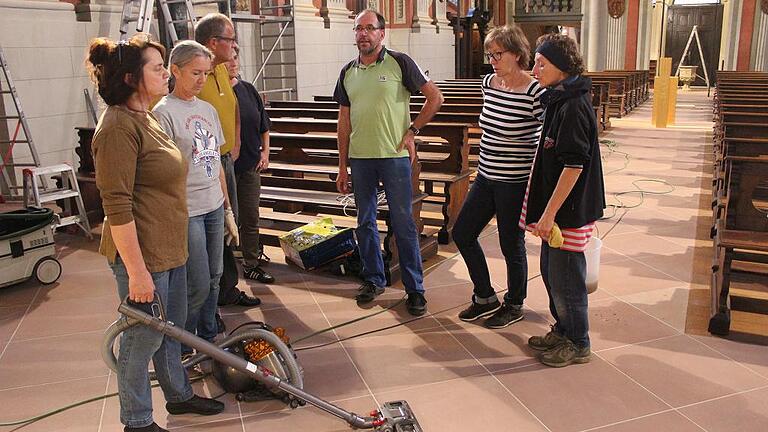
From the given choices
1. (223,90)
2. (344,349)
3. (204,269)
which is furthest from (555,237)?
(223,90)

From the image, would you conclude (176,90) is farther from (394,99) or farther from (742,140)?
(742,140)

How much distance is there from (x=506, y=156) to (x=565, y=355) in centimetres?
97

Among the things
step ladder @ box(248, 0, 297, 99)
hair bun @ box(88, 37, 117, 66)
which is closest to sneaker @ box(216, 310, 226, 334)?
hair bun @ box(88, 37, 117, 66)

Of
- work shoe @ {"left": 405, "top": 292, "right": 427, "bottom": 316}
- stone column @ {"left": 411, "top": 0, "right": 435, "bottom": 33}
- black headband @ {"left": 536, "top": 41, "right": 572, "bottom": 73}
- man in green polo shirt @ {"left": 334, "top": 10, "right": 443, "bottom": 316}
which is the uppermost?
stone column @ {"left": 411, "top": 0, "right": 435, "bottom": 33}

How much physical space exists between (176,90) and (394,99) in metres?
1.25

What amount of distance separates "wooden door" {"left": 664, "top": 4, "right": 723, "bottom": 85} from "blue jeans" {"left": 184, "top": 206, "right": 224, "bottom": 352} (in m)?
24.6

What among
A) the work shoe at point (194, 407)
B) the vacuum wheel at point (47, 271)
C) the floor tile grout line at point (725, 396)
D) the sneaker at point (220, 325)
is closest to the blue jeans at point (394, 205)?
the sneaker at point (220, 325)

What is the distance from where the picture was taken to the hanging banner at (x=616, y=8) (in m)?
20.6

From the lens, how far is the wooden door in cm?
2373

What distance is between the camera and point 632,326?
3570mm

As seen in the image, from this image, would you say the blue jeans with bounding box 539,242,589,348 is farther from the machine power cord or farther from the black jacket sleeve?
the machine power cord

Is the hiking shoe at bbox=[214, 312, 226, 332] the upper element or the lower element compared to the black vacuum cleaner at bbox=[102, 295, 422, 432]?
lower

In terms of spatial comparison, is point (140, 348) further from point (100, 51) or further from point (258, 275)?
point (258, 275)

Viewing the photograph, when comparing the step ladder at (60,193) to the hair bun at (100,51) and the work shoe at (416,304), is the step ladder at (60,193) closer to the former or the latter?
the work shoe at (416,304)
